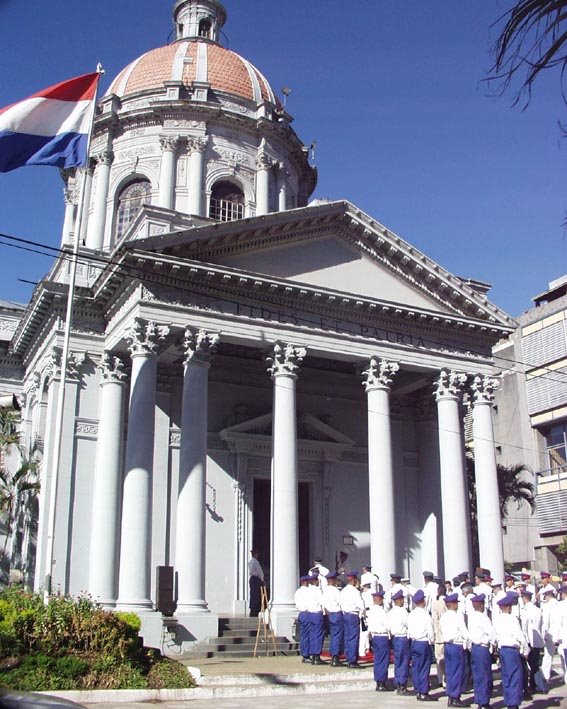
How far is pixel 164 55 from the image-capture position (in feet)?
124

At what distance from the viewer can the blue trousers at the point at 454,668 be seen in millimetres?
12953

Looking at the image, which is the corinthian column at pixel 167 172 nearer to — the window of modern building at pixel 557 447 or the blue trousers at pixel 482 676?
the window of modern building at pixel 557 447

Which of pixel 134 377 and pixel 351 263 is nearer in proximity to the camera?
pixel 134 377

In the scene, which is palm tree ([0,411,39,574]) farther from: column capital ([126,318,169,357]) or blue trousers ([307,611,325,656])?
blue trousers ([307,611,325,656])

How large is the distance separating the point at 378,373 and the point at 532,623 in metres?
10.9

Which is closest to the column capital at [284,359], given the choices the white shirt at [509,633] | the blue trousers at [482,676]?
the white shirt at [509,633]

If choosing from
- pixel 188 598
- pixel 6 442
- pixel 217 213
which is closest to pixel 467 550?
pixel 188 598

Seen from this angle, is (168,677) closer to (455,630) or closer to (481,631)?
(455,630)

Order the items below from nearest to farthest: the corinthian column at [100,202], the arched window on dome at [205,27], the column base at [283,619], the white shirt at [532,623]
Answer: the white shirt at [532,623], the column base at [283,619], the corinthian column at [100,202], the arched window on dome at [205,27]

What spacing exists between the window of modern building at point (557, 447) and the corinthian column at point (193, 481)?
71.9 ft

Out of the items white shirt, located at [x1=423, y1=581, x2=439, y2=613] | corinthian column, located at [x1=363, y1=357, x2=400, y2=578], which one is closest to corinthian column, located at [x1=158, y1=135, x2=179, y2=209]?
corinthian column, located at [x1=363, y1=357, x2=400, y2=578]

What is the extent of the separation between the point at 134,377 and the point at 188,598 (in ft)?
19.5

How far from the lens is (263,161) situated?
116 feet

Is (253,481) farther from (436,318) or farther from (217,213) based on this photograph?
(217,213)
